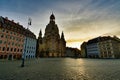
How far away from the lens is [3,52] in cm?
4859

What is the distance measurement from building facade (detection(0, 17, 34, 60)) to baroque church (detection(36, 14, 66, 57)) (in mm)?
61762

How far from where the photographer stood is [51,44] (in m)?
123

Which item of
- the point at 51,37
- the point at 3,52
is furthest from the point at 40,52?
the point at 3,52

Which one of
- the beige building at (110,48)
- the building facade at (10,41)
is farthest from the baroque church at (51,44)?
the building facade at (10,41)

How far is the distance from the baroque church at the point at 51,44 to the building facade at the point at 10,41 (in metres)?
61.8

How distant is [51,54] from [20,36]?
63.6 meters

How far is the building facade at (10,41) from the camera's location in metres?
48.7

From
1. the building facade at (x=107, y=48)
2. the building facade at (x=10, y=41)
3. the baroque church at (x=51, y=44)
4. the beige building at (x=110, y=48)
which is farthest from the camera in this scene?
the baroque church at (x=51, y=44)

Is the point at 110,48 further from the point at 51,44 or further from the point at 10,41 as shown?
the point at 10,41

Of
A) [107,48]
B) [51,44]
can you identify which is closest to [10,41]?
[51,44]

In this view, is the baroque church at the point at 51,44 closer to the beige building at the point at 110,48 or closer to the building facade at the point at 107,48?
the building facade at the point at 107,48

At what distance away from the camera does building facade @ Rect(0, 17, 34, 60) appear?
48.7 meters

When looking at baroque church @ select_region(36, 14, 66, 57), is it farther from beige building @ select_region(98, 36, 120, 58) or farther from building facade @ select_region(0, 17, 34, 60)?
building facade @ select_region(0, 17, 34, 60)

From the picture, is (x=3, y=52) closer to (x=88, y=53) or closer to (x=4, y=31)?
(x=4, y=31)
